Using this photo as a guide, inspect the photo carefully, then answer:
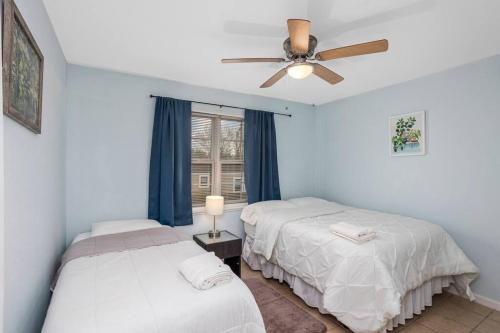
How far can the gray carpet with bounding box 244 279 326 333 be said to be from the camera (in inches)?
82.0

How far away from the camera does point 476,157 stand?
2555 millimetres

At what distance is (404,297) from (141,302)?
208cm

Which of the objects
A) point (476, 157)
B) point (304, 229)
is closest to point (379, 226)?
point (304, 229)

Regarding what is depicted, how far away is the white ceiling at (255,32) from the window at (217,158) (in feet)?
2.53

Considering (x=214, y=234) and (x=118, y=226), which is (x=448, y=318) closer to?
(x=214, y=234)

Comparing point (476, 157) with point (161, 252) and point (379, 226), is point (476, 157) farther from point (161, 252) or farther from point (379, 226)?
point (161, 252)

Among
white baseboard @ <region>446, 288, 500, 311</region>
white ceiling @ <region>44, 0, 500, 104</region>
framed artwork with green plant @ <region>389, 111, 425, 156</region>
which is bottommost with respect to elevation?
white baseboard @ <region>446, 288, 500, 311</region>

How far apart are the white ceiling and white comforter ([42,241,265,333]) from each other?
1792mm

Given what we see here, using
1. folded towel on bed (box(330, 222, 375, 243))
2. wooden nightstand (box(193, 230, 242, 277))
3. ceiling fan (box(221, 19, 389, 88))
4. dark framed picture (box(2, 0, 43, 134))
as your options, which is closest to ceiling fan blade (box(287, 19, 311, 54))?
ceiling fan (box(221, 19, 389, 88))

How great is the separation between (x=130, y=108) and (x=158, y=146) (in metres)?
0.53

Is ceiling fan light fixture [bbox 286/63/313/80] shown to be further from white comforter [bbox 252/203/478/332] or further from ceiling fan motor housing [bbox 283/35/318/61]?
white comforter [bbox 252/203/478/332]

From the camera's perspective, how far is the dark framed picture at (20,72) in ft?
3.38

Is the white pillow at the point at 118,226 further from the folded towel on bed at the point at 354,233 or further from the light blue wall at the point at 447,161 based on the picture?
the light blue wall at the point at 447,161

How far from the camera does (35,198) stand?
1523 mm
